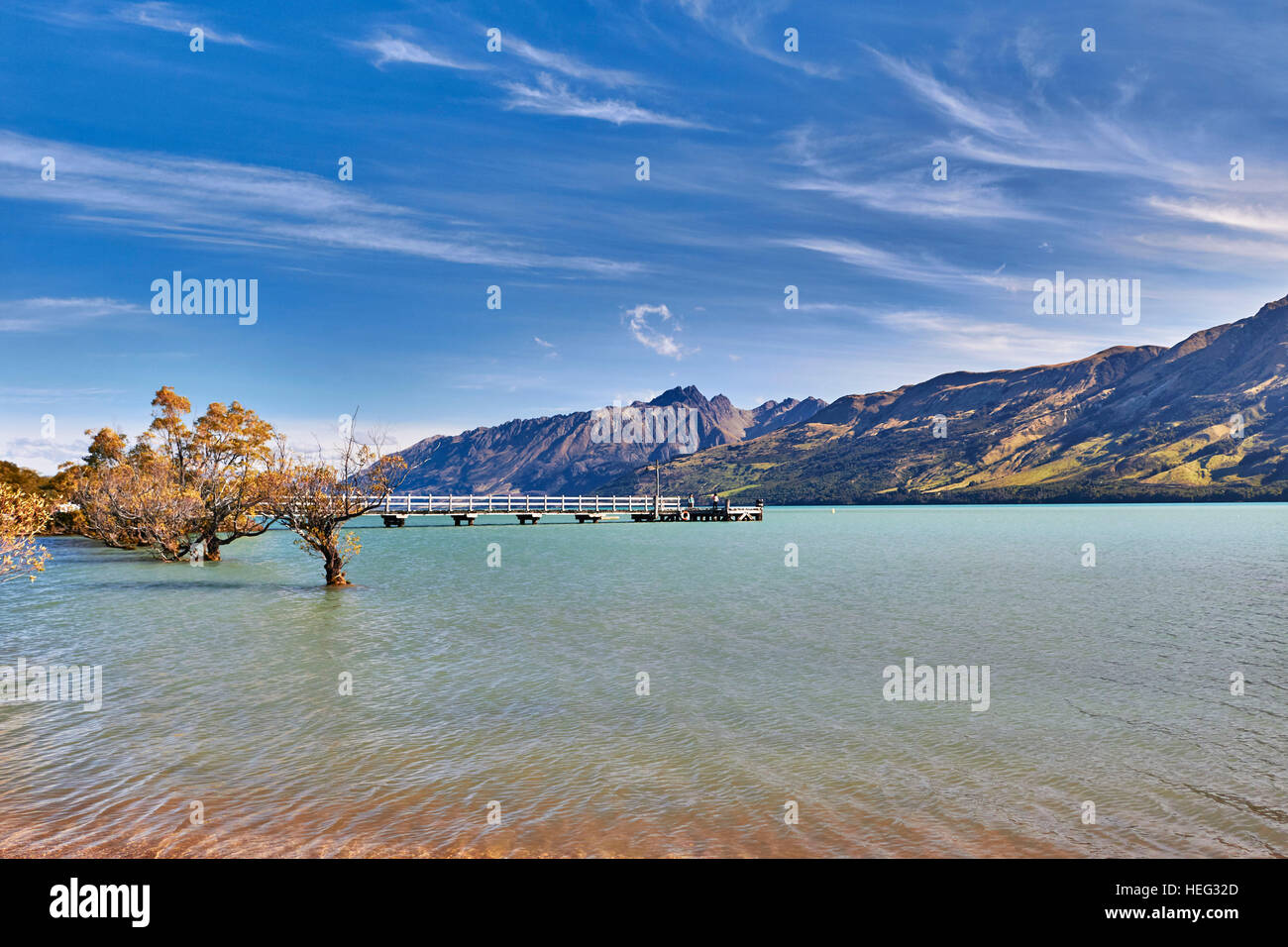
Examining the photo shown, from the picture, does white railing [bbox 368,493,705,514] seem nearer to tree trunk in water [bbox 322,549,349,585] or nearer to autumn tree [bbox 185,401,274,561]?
autumn tree [bbox 185,401,274,561]

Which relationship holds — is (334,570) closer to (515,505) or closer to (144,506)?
(144,506)

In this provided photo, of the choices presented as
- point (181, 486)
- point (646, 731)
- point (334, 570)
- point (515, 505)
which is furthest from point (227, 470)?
point (515, 505)

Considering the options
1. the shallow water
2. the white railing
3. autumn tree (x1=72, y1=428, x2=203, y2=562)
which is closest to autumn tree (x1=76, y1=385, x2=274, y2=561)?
autumn tree (x1=72, y1=428, x2=203, y2=562)

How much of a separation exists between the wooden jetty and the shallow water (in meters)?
91.3

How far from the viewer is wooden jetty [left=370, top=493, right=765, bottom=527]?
126m

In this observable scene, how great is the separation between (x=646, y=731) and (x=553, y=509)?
124 metres

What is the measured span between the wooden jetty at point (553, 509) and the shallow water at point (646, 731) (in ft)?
300

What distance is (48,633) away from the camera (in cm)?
2622

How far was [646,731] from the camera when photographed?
14891 mm

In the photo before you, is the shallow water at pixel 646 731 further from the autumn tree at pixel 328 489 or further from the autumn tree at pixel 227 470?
the autumn tree at pixel 227 470

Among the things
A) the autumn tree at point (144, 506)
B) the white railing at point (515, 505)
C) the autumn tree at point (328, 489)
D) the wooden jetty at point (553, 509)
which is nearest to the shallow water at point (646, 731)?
the autumn tree at point (328, 489)
